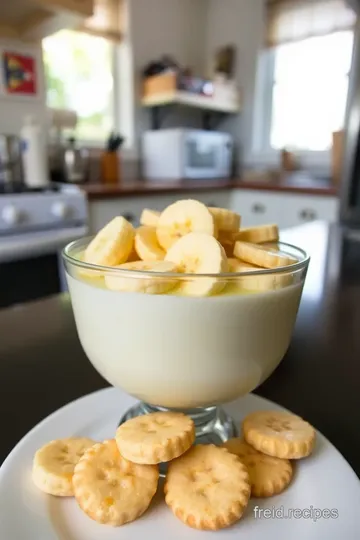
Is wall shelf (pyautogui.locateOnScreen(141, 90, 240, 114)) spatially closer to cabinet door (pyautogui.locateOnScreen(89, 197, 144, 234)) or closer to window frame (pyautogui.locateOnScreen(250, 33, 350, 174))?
window frame (pyautogui.locateOnScreen(250, 33, 350, 174))

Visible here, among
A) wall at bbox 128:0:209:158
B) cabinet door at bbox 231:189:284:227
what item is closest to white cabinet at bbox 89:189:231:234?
cabinet door at bbox 231:189:284:227

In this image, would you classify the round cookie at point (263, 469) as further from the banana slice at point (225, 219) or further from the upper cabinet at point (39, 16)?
the upper cabinet at point (39, 16)

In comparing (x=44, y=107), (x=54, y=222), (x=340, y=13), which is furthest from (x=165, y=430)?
(x=340, y=13)

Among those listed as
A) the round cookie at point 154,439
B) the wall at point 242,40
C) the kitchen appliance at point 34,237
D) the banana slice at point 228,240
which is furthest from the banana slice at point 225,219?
the wall at point 242,40

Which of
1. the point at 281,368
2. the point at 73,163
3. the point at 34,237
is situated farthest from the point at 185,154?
the point at 281,368

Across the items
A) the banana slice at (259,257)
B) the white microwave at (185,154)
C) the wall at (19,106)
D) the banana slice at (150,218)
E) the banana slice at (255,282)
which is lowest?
the banana slice at (255,282)

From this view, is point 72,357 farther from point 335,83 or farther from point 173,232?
point 335,83

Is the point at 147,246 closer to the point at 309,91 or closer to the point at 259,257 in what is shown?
the point at 259,257
